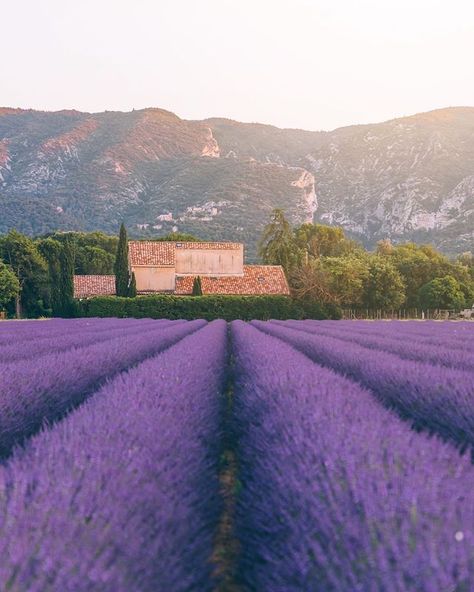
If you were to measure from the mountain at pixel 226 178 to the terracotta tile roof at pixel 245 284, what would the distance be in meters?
42.0

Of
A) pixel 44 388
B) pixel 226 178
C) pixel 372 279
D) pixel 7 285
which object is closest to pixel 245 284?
pixel 372 279

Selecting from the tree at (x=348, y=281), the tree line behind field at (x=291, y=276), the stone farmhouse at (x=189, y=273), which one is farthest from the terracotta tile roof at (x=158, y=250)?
the tree at (x=348, y=281)

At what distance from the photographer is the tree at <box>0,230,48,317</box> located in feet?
154

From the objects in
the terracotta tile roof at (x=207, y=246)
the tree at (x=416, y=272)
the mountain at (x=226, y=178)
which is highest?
the mountain at (x=226, y=178)

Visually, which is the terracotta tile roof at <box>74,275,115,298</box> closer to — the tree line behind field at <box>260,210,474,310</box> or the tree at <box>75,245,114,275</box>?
the tree at <box>75,245,114,275</box>

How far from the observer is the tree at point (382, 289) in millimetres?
49594

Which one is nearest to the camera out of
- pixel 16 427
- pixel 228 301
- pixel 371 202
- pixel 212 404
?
pixel 16 427

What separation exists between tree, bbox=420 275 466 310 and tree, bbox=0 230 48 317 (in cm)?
3303

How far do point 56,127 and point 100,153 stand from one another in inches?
857

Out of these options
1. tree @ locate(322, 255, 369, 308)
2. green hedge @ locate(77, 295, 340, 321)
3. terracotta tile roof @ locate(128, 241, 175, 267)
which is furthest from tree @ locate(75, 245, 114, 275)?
tree @ locate(322, 255, 369, 308)

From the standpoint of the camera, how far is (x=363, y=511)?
5.56 feet

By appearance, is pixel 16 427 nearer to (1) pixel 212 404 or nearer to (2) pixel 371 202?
(1) pixel 212 404

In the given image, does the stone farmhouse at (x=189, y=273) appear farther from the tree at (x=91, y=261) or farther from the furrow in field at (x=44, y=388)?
the furrow in field at (x=44, y=388)

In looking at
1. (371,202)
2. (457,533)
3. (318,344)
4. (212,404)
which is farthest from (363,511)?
(371,202)
